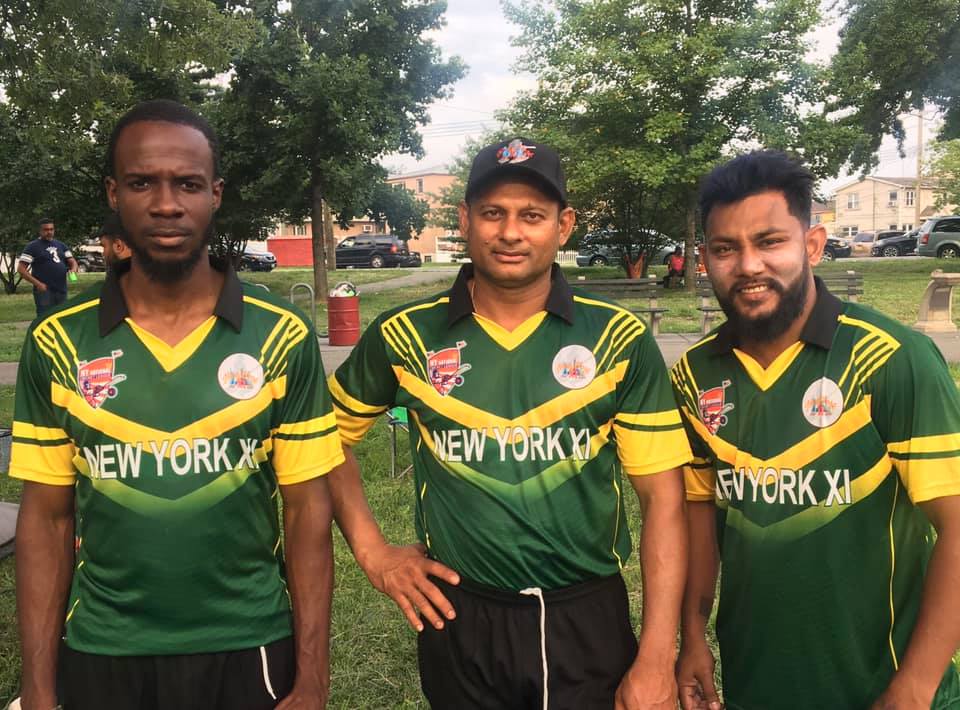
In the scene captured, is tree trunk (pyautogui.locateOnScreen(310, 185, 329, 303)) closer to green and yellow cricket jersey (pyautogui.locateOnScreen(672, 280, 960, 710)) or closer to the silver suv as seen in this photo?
green and yellow cricket jersey (pyautogui.locateOnScreen(672, 280, 960, 710))

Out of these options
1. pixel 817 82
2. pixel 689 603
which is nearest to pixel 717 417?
pixel 689 603

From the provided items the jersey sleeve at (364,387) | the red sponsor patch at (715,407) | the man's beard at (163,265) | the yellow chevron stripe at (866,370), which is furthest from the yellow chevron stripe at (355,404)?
the yellow chevron stripe at (866,370)

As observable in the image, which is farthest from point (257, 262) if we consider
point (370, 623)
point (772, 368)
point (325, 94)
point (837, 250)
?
point (772, 368)

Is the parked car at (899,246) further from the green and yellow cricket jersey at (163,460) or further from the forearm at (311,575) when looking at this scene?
the green and yellow cricket jersey at (163,460)

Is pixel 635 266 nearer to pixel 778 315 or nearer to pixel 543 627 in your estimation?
pixel 778 315

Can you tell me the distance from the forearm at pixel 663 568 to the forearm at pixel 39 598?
159cm

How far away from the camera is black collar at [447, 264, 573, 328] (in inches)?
93.9

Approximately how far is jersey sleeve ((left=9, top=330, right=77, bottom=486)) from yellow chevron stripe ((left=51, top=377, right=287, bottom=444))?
0.14 ft

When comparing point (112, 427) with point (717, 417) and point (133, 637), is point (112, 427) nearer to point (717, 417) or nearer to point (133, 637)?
point (133, 637)

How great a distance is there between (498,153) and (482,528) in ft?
3.68

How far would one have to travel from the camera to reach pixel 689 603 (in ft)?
7.84

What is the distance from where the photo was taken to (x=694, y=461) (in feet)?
7.82

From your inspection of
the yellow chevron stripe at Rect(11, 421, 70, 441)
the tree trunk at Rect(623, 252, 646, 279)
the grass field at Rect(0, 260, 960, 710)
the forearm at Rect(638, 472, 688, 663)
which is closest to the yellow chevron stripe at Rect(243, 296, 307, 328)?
the yellow chevron stripe at Rect(11, 421, 70, 441)

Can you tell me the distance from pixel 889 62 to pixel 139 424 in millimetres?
25012
